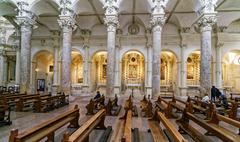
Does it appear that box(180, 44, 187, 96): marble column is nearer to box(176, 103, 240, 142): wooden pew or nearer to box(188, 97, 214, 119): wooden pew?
box(188, 97, 214, 119): wooden pew

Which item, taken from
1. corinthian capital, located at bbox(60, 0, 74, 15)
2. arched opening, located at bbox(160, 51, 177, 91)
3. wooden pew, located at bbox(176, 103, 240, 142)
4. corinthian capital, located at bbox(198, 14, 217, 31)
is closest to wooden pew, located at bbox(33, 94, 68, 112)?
corinthian capital, located at bbox(60, 0, 74, 15)

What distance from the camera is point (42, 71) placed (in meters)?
30.0

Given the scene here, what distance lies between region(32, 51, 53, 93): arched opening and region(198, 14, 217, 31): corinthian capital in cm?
1999

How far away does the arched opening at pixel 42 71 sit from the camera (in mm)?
27780

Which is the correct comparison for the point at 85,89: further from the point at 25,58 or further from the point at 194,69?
the point at 194,69

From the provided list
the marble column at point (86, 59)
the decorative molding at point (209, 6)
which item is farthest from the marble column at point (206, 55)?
the marble column at point (86, 59)

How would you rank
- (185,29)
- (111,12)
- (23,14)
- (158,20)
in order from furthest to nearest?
1. (185,29)
2. (23,14)
3. (111,12)
4. (158,20)

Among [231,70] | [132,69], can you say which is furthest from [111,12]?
[231,70]

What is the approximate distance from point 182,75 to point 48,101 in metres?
16.4

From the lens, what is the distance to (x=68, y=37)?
17.3m

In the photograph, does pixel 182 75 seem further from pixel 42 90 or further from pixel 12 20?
pixel 12 20

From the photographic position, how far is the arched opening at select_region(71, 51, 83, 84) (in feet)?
101

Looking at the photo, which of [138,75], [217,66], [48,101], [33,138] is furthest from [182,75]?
[33,138]

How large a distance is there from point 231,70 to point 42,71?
25708mm
